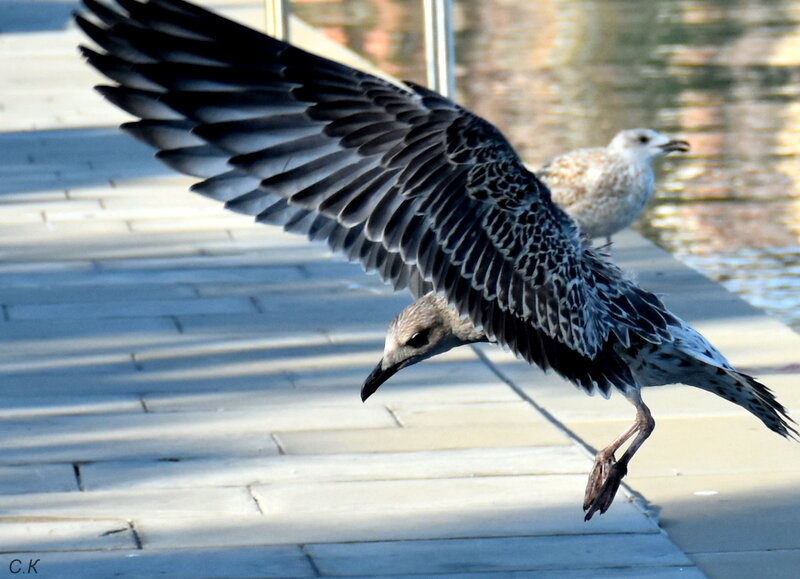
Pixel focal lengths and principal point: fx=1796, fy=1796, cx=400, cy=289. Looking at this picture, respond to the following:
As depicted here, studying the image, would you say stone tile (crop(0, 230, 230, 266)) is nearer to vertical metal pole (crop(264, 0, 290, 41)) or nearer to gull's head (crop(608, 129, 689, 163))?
gull's head (crop(608, 129, 689, 163))

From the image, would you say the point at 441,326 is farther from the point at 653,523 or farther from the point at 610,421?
the point at 610,421

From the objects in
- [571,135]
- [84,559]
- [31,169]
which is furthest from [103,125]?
[84,559]

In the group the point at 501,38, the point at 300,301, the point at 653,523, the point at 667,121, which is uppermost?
the point at 653,523

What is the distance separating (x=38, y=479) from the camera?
6863 millimetres

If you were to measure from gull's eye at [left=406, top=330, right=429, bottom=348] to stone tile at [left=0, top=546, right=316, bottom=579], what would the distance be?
0.91 metres

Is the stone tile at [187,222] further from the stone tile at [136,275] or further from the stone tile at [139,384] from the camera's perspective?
the stone tile at [139,384]

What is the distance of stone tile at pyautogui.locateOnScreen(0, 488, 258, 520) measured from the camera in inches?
254

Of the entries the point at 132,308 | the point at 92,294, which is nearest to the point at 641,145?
the point at 132,308

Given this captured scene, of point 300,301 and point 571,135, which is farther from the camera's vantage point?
point 571,135

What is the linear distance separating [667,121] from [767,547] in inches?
419

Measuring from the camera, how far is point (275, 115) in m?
5.08

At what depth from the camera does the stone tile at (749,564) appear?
19.4ft

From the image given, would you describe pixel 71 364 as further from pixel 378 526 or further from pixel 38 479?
pixel 378 526

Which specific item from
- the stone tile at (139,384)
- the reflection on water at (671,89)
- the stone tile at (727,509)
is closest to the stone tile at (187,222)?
the reflection on water at (671,89)
